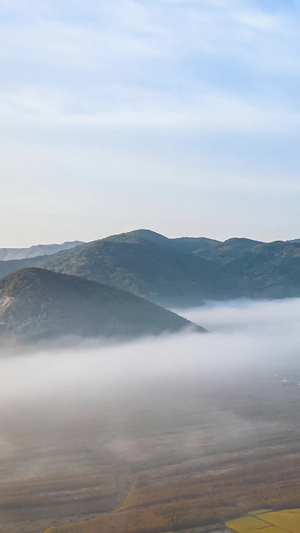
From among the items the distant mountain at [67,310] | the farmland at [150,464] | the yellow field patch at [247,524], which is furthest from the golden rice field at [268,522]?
the distant mountain at [67,310]

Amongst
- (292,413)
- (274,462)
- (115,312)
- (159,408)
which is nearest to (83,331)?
(115,312)

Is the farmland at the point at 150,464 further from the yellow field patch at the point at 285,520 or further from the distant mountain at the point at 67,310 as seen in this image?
the distant mountain at the point at 67,310

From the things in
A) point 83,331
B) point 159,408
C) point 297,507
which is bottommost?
point 297,507

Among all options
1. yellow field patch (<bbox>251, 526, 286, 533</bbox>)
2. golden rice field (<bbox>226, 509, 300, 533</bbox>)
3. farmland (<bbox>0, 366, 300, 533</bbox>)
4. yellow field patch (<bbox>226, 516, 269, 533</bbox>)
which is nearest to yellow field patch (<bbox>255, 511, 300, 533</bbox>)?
golden rice field (<bbox>226, 509, 300, 533</bbox>)

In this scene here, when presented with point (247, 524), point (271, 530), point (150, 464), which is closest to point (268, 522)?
point (247, 524)

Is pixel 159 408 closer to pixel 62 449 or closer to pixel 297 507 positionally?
pixel 62 449

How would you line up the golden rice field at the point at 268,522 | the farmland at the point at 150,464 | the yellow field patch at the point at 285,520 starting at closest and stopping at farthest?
the golden rice field at the point at 268,522
the yellow field patch at the point at 285,520
the farmland at the point at 150,464
